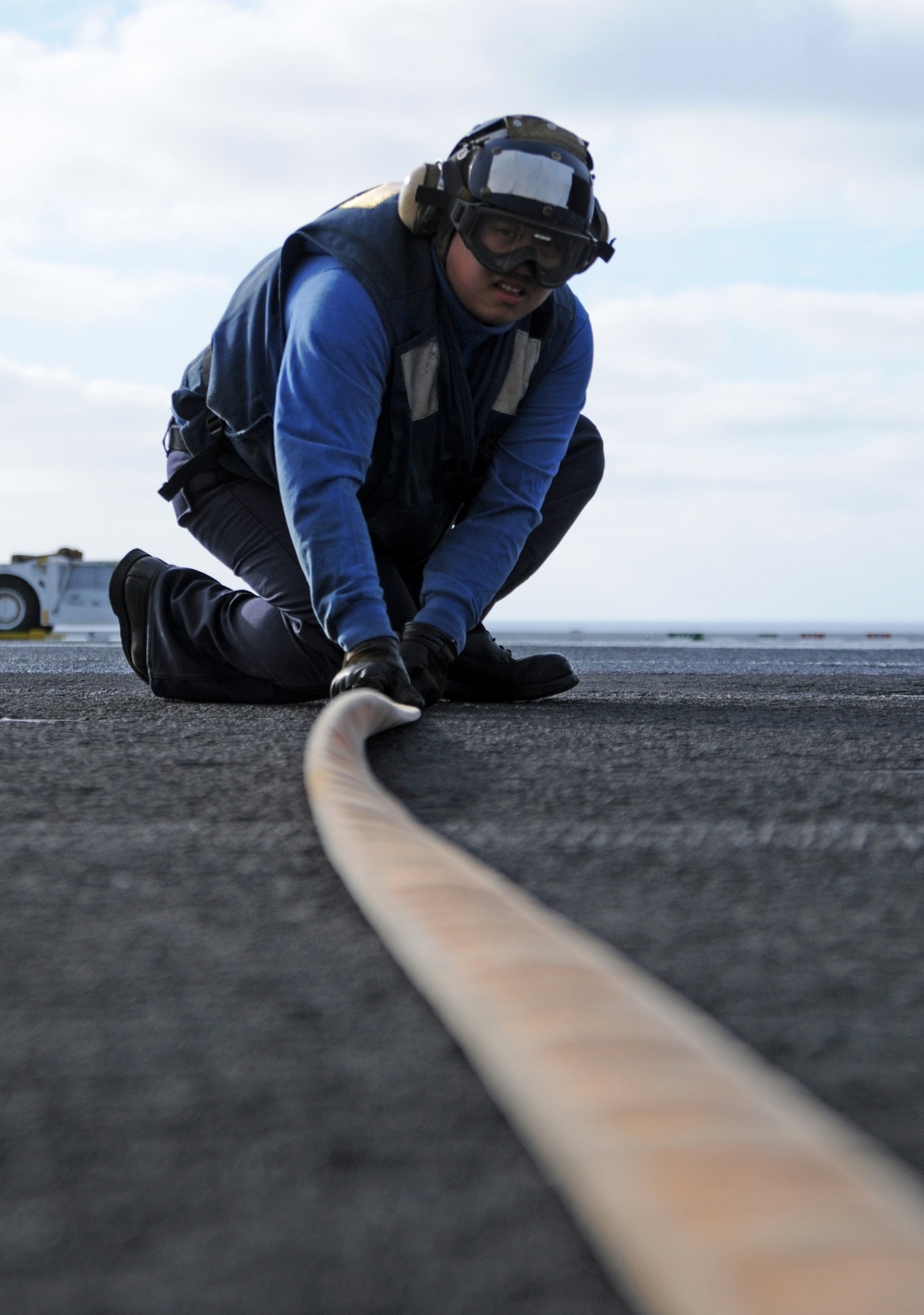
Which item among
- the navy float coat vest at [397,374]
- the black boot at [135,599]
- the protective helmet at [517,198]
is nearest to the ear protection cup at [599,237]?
the protective helmet at [517,198]

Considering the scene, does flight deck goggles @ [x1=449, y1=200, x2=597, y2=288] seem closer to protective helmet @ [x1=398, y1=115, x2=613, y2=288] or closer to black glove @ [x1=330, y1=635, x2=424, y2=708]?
protective helmet @ [x1=398, y1=115, x2=613, y2=288]

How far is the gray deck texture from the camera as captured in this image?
0.44m

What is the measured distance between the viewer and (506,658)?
114 inches

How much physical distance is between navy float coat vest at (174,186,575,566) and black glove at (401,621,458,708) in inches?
15.9

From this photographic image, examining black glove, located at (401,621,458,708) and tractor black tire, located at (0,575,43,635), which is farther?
tractor black tire, located at (0,575,43,635)

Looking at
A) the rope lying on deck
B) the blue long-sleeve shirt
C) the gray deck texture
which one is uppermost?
the blue long-sleeve shirt

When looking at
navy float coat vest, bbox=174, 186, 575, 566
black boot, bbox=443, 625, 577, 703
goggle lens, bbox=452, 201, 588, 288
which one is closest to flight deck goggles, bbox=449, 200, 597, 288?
goggle lens, bbox=452, 201, 588, 288

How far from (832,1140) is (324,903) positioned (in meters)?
0.50

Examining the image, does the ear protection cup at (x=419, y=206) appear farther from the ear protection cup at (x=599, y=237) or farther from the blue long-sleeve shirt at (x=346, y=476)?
the ear protection cup at (x=599, y=237)

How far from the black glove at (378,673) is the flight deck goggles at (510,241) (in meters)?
0.72

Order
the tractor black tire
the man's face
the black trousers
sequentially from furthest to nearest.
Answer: the tractor black tire
the black trousers
the man's face

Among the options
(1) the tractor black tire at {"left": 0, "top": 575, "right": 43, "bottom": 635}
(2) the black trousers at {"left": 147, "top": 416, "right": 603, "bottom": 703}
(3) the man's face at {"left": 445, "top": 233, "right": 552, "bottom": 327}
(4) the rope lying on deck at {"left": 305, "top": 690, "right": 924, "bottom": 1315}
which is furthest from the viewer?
(1) the tractor black tire at {"left": 0, "top": 575, "right": 43, "bottom": 635}

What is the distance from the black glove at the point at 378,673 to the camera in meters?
2.10

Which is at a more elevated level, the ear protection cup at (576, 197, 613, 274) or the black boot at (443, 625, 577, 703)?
the ear protection cup at (576, 197, 613, 274)
